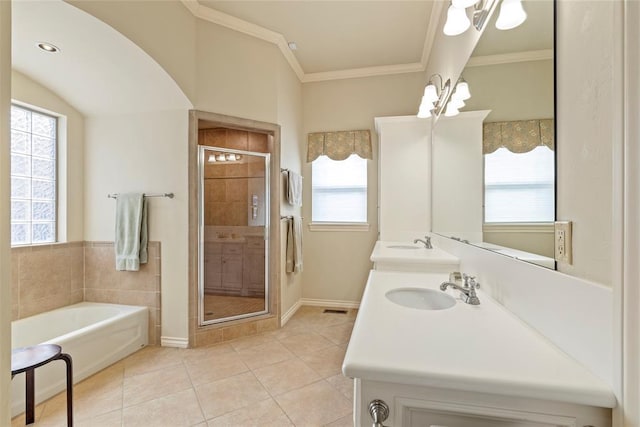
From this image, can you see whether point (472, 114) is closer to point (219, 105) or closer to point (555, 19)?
point (555, 19)

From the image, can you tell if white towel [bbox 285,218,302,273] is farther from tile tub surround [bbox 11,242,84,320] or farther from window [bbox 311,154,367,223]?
tile tub surround [bbox 11,242,84,320]

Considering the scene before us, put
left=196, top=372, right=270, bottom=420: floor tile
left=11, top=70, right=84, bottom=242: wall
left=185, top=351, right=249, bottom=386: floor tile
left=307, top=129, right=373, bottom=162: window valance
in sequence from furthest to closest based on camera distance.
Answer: left=307, top=129, right=373, bottom=162: window valance, left=11, top=70, right=84, bottom=242: wall, left=185, top=351, right=249, bottom=386: floor tile, left=196, top=372, right=270, bottom=420: floor tile

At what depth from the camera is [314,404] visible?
177cm

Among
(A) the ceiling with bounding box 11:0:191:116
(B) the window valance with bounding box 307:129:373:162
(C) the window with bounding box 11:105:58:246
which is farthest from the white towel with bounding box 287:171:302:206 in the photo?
(C) the window with bounding box 11:105:58:246

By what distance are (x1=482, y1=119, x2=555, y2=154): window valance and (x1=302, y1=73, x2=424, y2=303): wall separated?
224 centimetres

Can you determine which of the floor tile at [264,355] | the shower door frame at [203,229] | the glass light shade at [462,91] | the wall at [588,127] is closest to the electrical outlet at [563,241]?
the wall at [588,127]

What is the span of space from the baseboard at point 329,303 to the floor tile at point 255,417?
1.93 meters

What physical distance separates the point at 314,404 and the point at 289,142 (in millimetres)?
2535

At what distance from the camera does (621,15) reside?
56 centimetres

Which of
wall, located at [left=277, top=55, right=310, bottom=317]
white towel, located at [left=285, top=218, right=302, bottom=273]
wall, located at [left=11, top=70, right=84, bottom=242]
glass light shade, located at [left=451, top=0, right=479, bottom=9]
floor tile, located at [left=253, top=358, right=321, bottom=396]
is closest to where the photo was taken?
glass light shade, located at [left=451, top=0, right=479, bottom=9]

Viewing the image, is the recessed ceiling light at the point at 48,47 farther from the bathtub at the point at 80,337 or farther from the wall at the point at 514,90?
the wall at the point at 514,90

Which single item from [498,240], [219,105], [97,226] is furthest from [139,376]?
[498,240]

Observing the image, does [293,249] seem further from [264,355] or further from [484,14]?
→ [484,14]

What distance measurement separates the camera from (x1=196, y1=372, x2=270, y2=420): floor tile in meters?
1.73
